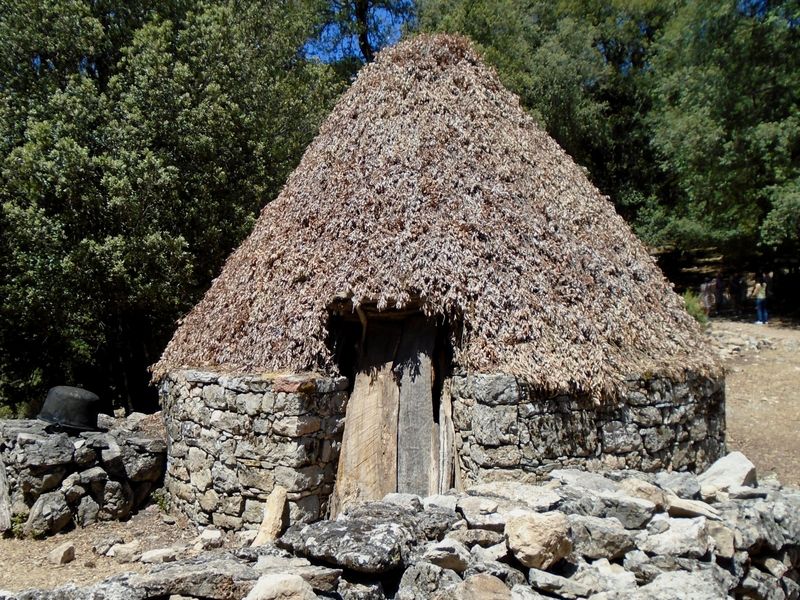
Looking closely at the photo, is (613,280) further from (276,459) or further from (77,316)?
(77,316)

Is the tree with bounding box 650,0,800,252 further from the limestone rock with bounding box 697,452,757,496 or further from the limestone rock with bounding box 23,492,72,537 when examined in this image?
the limestone rock with bounding box 23,492,72,537

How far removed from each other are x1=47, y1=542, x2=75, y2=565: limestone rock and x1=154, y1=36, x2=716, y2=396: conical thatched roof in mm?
2003

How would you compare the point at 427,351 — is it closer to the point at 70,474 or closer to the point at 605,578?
the point at 605,578

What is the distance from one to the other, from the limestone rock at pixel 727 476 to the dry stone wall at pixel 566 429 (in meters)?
0.43

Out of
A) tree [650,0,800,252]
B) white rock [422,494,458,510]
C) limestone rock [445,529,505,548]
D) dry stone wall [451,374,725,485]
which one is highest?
tree [650,0,800,252]

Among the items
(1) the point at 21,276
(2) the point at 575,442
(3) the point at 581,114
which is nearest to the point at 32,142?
(1) the point at 21,276

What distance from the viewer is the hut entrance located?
248 inches

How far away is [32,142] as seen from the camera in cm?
1020

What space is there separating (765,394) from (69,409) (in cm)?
1087

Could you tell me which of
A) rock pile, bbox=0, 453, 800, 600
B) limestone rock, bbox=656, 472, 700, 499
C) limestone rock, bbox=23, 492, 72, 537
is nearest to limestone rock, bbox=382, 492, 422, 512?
rock pile, bbox=0, 453, 800, 600

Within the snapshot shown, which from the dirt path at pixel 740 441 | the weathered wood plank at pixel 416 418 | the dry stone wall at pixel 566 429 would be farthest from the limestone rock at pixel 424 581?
the dirt path at pixel 740 441

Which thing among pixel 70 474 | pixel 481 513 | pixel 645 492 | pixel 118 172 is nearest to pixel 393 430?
pixel 481 513

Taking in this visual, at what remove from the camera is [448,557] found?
3787 millimetres

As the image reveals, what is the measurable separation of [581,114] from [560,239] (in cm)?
1494
